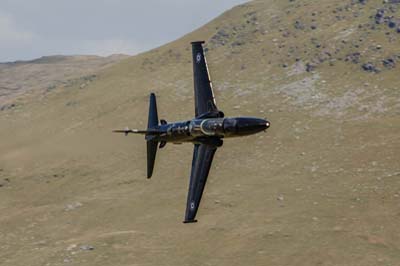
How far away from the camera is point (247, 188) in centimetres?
14988

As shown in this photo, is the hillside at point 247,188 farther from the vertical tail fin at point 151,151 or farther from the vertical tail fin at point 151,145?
the vertical tail fin at point 151,151

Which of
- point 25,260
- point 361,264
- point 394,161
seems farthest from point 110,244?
point 394,161

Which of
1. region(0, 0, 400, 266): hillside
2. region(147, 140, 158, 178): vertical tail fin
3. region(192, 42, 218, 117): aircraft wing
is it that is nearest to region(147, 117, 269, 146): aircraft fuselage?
region(147, 140, 158, 178): vertical tail fin

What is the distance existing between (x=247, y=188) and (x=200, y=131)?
11100cm

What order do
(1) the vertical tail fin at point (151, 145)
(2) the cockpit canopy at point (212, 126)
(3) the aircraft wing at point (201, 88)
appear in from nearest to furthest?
(2) the cockpit canopy at point (212, 126)
(3) the aircraft wing at point (201, 88)
(1) the vertical tail fin at point (151, 145)

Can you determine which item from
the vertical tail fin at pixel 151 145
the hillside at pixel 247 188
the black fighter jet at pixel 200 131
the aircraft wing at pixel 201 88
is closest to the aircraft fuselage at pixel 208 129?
the black fighter jet at pixel 200 131

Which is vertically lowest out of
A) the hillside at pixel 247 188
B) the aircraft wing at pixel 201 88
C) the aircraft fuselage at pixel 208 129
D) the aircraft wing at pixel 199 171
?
the hillside at pixel 247 188

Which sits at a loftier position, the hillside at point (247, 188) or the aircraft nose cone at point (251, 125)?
the aircraft nose cone at point (251, 125)

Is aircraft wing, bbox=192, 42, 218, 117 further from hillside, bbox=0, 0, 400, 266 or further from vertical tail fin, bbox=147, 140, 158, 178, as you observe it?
hillside, bbox=0, 0, 400, 266

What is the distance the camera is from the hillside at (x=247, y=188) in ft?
397

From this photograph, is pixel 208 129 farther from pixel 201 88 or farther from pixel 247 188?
pixel 247 188

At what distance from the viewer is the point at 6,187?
17962 centimetres

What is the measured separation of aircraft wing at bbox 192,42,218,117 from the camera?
43.0m

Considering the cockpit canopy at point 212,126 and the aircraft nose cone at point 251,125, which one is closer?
the aircraft nose cone at point 251,125
